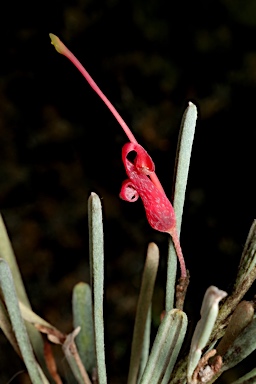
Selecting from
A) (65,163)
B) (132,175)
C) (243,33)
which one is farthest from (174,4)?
(132,175)

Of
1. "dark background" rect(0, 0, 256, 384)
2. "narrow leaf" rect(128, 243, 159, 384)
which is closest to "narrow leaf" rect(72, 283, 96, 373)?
"narrow leaf" rect(128, 243, 159, 384)

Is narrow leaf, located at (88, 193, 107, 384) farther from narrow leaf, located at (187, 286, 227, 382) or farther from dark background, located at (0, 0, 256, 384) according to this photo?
dark background, located at (0, 0, 256, 384)

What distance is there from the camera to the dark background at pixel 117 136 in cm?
64

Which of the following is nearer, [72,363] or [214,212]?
[72,363]

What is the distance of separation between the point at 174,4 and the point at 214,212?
205mm

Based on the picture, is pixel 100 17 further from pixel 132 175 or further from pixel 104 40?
pixel 132 175

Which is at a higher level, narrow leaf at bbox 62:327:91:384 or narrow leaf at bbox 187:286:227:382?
narrow leaf at bbox 187:286:227:382

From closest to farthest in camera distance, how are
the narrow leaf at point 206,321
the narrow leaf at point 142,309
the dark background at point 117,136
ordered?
1. the narrow leaf at point 206,321
2. the narrow leaf at point 142,309
3. the dark background at point 117,136

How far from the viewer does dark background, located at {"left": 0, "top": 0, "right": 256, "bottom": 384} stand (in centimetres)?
64

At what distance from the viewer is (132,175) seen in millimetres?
320

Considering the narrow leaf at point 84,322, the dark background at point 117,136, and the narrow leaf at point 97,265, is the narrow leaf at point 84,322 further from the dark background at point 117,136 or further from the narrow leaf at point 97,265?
the dark background at point 117,136

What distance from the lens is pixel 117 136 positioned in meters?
0.67

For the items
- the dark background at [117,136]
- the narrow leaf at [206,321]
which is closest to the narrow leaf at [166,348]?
the narrow leaf at [206,321]

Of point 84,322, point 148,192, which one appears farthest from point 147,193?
point 84,322
